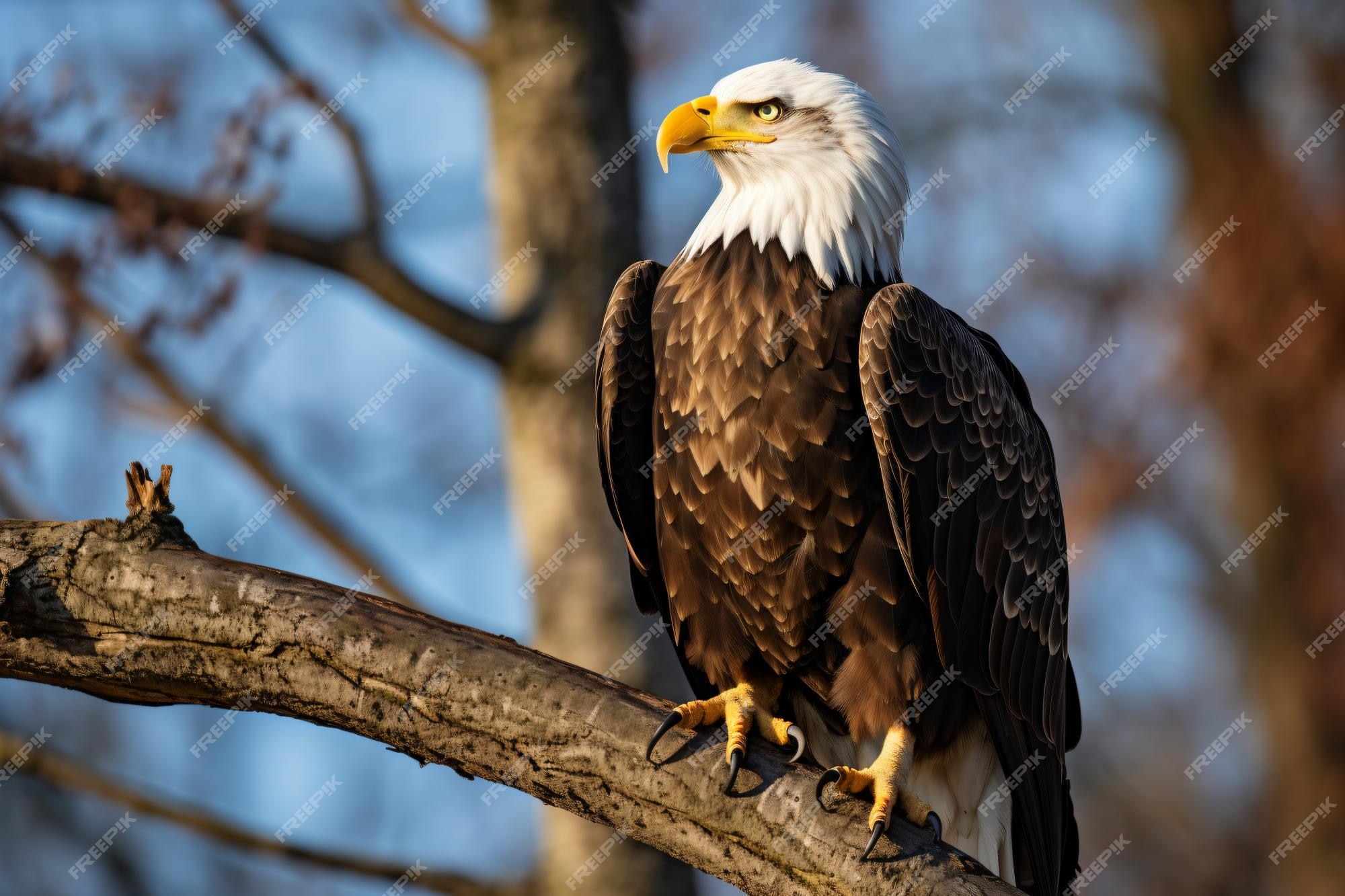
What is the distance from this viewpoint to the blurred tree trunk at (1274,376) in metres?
10.0

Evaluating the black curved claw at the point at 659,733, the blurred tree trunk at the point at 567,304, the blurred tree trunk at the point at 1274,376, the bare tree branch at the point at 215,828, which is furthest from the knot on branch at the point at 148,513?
the blurred tree trunk at the point at 1274,376

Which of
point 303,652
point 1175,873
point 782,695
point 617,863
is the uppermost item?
point 782,695

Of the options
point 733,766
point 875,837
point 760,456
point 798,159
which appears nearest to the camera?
point 875,837

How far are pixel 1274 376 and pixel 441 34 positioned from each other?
7583mm

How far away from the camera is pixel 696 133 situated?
4398 mm

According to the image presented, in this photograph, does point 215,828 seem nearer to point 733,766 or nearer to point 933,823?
point 733,766

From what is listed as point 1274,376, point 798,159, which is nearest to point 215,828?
point 798,159

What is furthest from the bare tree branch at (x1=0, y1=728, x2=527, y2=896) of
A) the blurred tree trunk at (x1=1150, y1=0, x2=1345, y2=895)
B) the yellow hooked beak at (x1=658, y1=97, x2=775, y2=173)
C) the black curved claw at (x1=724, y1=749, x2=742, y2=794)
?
the blurred tree trunk at (x1=1150, y1=0, x2=1345, y2=895)

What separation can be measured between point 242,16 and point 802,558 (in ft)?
11.9

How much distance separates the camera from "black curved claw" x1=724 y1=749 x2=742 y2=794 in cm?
323

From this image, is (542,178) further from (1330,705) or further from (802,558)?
(1330,705)

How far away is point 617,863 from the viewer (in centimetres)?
500

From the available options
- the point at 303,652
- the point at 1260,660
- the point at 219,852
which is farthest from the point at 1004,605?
the point at 219,852

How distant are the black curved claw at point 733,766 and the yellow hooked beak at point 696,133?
2.03 metres
